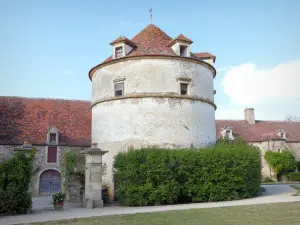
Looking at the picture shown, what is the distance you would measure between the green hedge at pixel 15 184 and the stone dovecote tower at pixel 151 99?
19.3ft

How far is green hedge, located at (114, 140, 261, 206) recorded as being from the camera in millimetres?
15070

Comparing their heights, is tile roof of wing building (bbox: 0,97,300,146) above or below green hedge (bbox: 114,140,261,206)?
above

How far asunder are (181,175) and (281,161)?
27060mm

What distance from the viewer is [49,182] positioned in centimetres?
2733

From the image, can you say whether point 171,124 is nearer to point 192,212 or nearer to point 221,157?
point 221,157

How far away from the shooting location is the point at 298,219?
9.59 metres

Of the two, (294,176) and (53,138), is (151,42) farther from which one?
(294,176)

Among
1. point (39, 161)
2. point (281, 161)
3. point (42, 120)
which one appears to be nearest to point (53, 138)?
point (39, 161)

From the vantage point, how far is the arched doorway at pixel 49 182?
27.1 m

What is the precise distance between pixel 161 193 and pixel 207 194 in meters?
2.60

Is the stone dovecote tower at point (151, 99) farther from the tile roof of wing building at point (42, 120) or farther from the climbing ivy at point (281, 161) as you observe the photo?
the climbing ivy at point (281, 161)

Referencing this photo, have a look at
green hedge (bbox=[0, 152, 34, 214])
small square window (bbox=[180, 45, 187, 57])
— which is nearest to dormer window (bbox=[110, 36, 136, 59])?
small square window (bbox=[180, 45, 187, 57])

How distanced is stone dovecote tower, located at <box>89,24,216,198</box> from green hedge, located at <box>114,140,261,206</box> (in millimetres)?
2233

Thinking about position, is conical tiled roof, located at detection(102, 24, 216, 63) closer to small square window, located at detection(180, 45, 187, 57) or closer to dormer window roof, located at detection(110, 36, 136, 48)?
dormer window roof, located at detection(110, 36, 136, 48)
